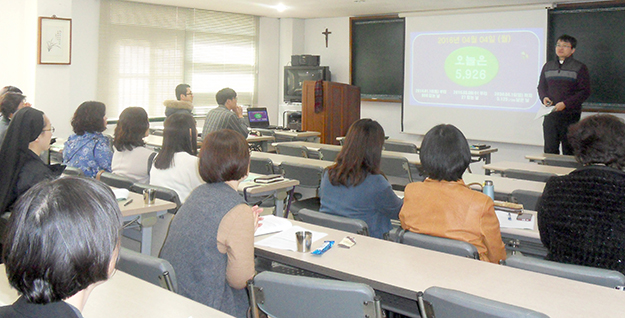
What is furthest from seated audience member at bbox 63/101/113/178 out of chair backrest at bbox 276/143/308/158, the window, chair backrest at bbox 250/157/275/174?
the window

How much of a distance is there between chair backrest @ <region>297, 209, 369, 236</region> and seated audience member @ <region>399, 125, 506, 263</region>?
0.22 metres

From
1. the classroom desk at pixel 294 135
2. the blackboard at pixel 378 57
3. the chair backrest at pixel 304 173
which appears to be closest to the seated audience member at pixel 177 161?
the chair backrest at pixel 304 173

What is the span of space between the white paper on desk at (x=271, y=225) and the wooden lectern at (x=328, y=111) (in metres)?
6.30

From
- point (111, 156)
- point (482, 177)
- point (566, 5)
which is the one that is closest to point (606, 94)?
point (566, 5)

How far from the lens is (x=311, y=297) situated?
174 cm

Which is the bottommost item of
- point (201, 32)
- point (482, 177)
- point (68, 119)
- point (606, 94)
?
point (482, 177)

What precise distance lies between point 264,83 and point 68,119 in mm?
4043

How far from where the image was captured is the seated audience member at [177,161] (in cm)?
364

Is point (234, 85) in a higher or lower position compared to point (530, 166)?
higher

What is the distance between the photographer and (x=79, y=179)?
1021 millimetres

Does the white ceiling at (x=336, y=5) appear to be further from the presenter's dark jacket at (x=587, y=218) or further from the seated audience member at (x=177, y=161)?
the presenter's dark jacket at (x=587, y=218)

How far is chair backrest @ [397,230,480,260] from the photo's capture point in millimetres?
2326

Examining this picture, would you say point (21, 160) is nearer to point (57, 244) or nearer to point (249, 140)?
point (57, 244)

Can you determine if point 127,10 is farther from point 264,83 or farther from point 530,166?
point 530,166
